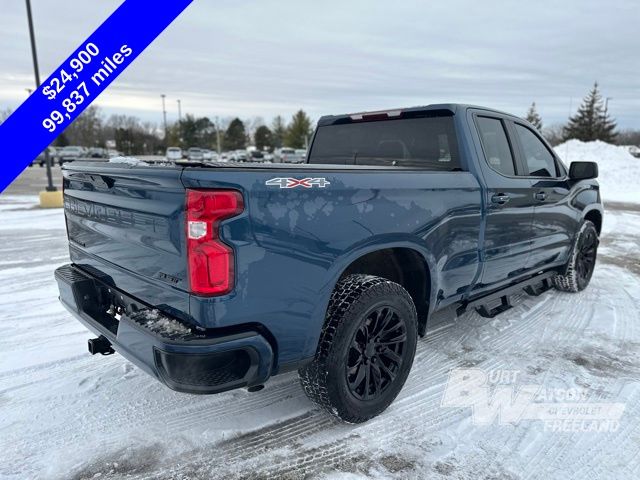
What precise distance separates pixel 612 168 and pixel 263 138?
5964 centimetres

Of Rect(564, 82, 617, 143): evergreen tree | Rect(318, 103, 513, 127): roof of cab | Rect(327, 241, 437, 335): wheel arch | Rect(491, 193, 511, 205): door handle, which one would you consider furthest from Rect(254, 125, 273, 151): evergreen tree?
Rect(327, 241, 437, 335): wheel arch

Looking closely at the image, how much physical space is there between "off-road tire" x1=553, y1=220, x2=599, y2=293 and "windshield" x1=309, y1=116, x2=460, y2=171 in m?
2.46

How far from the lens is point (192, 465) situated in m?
2.45

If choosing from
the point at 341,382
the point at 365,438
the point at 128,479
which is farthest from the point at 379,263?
the point at 128,479

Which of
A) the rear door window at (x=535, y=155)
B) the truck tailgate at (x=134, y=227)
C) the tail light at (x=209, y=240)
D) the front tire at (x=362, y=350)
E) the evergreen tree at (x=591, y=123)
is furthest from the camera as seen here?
the evergreen tree at (x=591, y=123)

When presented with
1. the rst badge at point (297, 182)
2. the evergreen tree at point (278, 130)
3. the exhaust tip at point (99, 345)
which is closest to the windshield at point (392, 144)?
the rst badge at point (297, 182)

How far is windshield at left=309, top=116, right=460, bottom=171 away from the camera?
3514 millimetres

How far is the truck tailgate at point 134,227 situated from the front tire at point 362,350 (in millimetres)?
842

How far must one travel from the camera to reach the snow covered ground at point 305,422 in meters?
2.44

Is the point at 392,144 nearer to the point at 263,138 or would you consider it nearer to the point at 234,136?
the point at 263,138

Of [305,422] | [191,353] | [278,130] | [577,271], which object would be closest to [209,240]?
[191,353]

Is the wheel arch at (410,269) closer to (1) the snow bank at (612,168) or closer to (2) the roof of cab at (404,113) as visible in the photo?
(2) the roof of cab at (404,113)

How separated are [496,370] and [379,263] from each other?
4.14 ft

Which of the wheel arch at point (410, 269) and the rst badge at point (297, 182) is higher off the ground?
the rst badge at point (297, 182)
